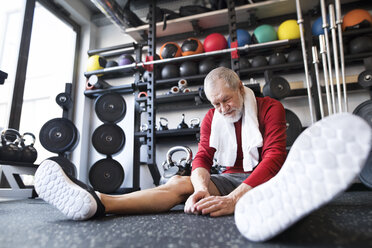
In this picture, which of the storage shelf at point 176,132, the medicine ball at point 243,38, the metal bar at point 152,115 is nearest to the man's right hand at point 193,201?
the metal bar at point 152,115

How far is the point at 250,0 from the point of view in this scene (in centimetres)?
282

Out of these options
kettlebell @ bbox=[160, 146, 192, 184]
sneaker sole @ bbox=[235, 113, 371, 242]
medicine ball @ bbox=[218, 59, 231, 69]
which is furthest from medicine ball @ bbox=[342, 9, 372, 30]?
sneaker sole @ bbox=[235, 113, 371, 242]

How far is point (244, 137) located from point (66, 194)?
791 millimetres

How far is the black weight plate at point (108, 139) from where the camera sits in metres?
2.77

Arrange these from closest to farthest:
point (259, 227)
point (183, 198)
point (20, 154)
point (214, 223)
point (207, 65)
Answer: point (259, 227), point (214, 223), point (183, 198), point (20, 154), point (207, 65)

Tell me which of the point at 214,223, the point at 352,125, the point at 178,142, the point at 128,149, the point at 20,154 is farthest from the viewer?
the point at 128,149

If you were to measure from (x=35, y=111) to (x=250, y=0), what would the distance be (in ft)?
9.31

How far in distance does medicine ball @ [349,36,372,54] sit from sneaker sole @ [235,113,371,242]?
8.14 ft

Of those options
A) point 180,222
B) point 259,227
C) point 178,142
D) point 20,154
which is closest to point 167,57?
point 178,142

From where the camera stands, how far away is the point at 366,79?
2350 mm

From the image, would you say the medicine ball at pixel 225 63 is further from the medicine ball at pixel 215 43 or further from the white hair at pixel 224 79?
the white hair at pixel 224 79

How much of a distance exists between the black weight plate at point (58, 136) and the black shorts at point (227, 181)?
6.49 ft

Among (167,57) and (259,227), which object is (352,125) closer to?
(259,227)

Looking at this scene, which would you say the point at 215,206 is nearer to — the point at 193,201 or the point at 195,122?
the point at 193,201
